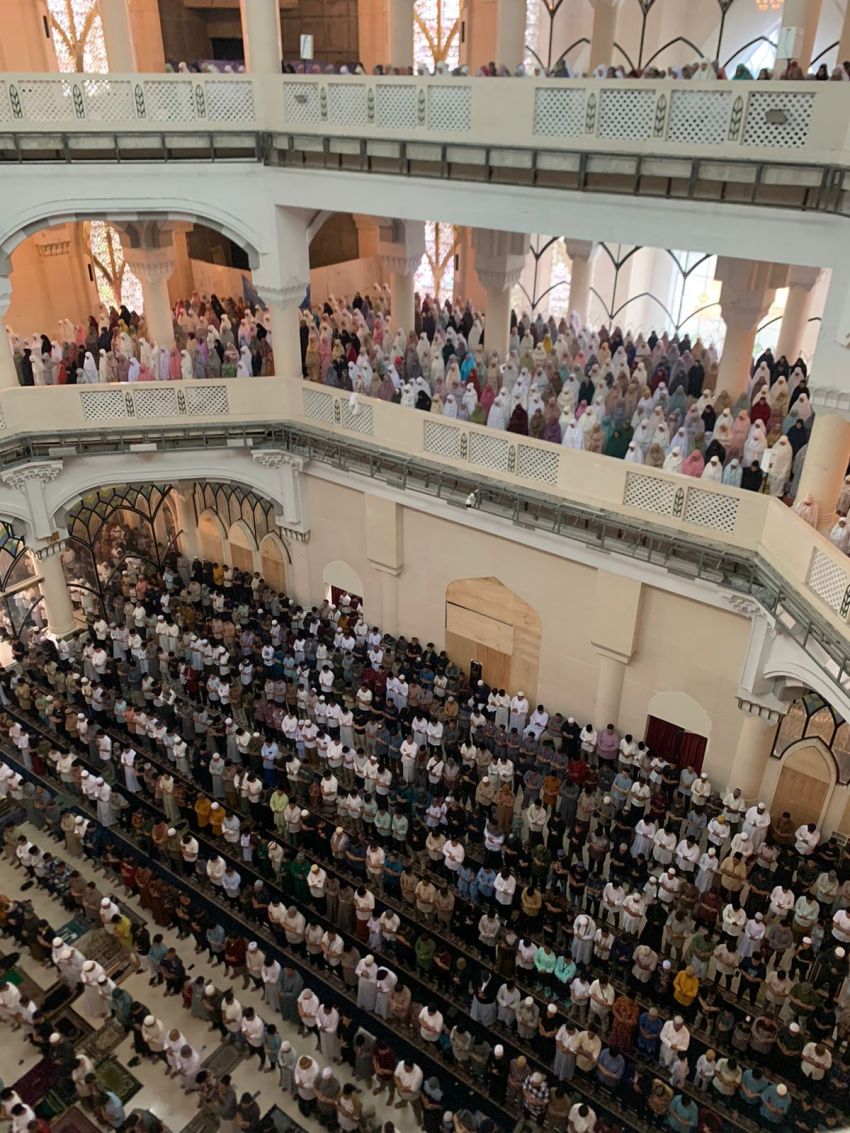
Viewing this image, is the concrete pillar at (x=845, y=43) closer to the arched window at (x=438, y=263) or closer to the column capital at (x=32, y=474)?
the arched window at (x=438, y=263)

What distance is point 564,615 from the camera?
45.5ft

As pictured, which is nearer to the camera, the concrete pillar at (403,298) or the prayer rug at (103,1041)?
the prayer rug at (103,1041)

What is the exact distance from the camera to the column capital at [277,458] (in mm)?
15594

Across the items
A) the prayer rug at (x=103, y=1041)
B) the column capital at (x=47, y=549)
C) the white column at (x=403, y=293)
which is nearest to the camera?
the prayer rug at (x=103, y=1041)

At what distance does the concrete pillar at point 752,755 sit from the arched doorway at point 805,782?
0.29m

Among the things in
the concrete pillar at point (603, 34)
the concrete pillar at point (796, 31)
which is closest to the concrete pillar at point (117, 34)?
the concrete pillar at point (603, 34)

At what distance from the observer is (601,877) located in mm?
12469

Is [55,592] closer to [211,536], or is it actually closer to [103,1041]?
[211,536]

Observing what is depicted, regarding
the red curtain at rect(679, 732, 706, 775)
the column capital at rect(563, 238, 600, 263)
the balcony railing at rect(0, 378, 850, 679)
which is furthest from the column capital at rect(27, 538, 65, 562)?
the column capital at rect(563, 238, 600, 263)

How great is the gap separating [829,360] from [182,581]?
13363 millimetres

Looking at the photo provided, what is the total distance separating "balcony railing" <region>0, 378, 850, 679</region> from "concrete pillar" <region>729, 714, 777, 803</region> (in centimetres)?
202

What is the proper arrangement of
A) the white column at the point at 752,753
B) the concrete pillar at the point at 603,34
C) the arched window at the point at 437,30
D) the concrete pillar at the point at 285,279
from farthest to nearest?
1. the arched window at the point at 437,30
2. the concrete pillar at the point at 603,34
3. the concrete pillar at the point at 285,279
4. the white column at the point at 752,753

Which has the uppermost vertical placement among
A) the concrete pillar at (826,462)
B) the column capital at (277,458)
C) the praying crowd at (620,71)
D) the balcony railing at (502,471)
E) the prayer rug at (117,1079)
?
the praying crowd at (620,71)

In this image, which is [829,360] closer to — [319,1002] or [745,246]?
[745,246]
